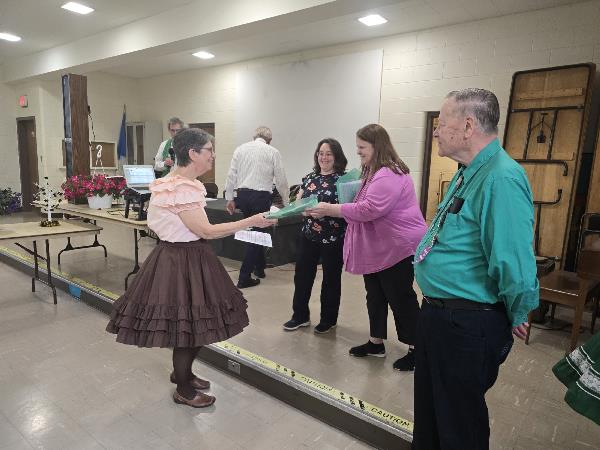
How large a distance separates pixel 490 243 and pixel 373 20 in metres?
4.58

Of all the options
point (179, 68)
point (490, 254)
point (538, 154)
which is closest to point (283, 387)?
point (490, 254)

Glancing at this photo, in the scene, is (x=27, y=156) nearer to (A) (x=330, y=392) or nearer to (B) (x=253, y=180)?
(B) (x=253, y=180)

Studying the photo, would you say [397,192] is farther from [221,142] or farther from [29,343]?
[221,142]

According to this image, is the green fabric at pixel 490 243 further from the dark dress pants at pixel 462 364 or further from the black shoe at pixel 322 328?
the black shoe at pixel 322 328

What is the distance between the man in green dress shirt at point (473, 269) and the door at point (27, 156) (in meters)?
9.54

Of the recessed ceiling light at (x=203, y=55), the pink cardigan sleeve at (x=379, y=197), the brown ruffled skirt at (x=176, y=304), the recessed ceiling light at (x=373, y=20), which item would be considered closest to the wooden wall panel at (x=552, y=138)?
the recessed ceiling light at (x=373, y=20)

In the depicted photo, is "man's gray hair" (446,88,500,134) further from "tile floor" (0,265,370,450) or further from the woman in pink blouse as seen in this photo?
"tile floor" (0,265,370,450)

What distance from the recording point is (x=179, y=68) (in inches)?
320

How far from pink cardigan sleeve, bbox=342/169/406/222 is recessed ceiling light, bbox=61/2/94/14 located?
188 inches

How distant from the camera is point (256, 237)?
2.16 metres

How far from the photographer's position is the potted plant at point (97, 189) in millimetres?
4312

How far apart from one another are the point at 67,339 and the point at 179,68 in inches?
257

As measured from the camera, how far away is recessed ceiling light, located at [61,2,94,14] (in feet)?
16.4

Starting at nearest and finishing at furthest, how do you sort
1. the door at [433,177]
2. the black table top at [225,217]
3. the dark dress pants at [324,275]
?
the dark dress pants at [324,275], the black table top at [225,217], the door at [433,177]
